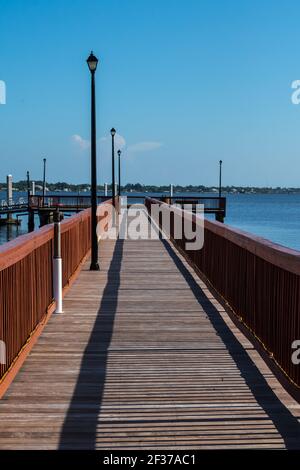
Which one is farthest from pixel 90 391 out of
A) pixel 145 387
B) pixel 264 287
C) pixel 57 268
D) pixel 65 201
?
pixel 65 201

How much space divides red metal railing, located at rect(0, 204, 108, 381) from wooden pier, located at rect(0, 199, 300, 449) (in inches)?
9.6

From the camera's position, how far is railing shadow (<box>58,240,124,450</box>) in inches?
168

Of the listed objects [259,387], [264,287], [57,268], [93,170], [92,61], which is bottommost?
[259,387]

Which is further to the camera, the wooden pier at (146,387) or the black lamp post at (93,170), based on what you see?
the black lamp post at (93,170)

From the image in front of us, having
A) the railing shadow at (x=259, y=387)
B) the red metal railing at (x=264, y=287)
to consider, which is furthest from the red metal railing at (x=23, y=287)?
the red metal railing at (x=264, y=287)

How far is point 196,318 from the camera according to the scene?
8.39 meters

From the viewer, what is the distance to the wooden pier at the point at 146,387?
430cm

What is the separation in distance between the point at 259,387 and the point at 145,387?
0.99 metres

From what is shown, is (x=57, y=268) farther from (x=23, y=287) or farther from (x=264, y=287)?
(x=264, y=287)

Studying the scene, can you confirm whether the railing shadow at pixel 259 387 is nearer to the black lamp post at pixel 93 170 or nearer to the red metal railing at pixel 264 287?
the red metal railing at pixel 264 287

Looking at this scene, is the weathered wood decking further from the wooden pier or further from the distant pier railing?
the distant pier railing

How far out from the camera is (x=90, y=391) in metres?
5.25

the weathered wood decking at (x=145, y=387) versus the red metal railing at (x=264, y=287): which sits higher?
the red metal railing at (x=264, y=287)
